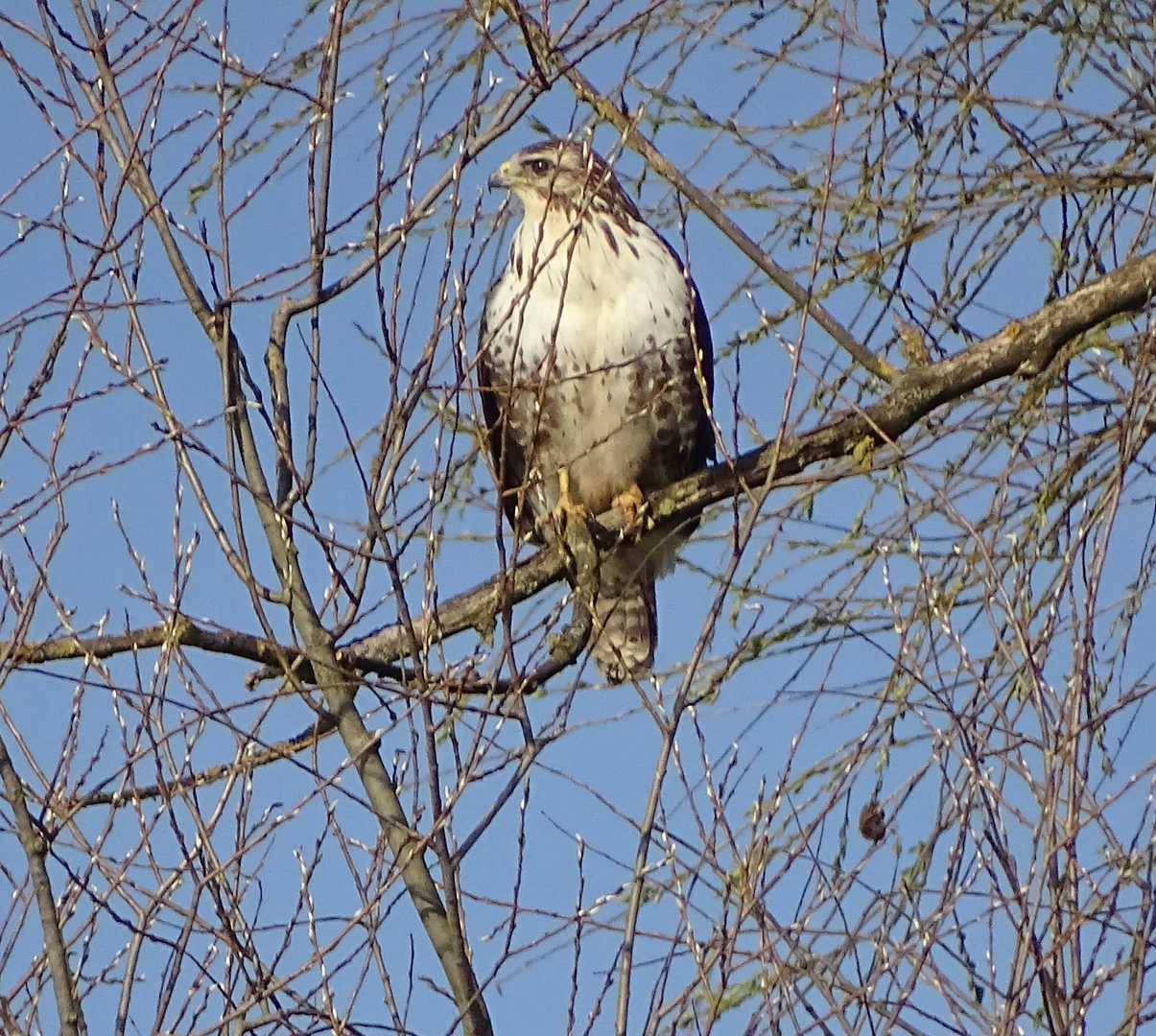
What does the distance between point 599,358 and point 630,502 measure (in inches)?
18.5

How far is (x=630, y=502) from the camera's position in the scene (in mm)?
5582

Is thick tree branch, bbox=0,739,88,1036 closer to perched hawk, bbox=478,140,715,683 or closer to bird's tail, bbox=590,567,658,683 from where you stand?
perched hawk, bbox=478,140,715,683

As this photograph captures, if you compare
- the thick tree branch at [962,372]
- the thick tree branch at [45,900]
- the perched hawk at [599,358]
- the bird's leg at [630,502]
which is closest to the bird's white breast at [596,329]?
the perched hawk at [599,358]

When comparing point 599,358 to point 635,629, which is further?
point 635,629

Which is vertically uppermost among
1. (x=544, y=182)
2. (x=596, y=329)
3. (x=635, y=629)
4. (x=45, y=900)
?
(x=544, y=182)

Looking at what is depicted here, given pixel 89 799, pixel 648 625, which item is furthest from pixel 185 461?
pixel 648 625

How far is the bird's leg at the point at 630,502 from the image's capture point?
17.7 feet

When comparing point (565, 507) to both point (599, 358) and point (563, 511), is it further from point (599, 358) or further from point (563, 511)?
point (599, 358)

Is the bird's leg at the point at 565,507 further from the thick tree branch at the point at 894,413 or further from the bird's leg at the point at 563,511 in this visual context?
the thick tree branch at the point at 894,413

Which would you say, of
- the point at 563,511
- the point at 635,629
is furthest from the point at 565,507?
the point at 635,629

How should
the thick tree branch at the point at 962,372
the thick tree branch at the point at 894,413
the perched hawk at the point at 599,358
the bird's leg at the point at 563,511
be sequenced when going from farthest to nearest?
the perched hawk at the point at 599,358 < the bird's leg at the point at 563,511 < the thick tree branch at the point at 962,372 < the thick tree branch at the point at 894,413

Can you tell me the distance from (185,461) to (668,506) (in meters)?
1.82

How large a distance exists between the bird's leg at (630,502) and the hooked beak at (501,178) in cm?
96

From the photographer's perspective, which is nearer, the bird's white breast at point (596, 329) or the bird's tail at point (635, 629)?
the bird's white breast at point (596, 329)
